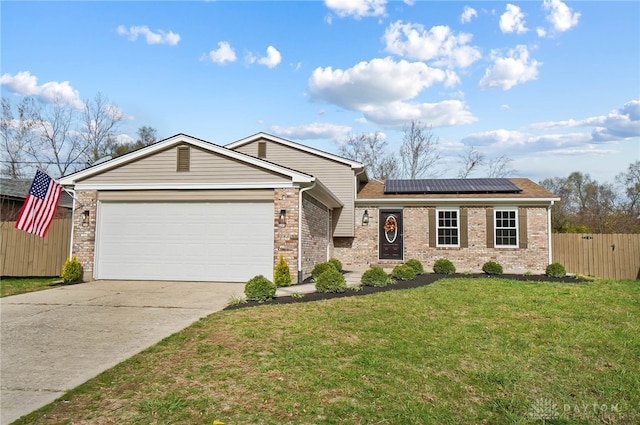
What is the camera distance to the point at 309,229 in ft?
38.8

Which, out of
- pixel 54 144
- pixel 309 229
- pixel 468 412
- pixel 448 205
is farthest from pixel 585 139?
pixel 54 144

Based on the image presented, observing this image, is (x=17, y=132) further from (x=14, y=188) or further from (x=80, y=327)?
(x=80, y=327)

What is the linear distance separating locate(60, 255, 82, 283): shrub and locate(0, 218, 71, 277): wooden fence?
2.43 metres

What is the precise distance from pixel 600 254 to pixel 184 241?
15.0 meters

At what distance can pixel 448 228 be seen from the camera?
15617 mm

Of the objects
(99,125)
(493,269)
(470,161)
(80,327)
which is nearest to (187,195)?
(80,327)

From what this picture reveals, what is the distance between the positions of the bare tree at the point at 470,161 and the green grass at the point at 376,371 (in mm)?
25474

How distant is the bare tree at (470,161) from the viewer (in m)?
30.9

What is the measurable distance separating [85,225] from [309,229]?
22.0 ft

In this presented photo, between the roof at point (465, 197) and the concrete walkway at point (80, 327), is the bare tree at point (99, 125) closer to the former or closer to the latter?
the roof at point (465, 197)

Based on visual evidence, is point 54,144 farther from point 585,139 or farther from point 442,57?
point 585,139

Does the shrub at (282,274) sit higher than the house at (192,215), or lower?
lower

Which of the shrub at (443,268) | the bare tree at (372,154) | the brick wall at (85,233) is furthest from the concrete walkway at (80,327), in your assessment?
the bare tree at (372,154)

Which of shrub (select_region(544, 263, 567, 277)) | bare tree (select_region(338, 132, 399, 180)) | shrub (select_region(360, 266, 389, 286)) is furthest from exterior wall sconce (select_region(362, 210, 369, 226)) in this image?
bare tree (select_region(338, 132, 399, 180))
